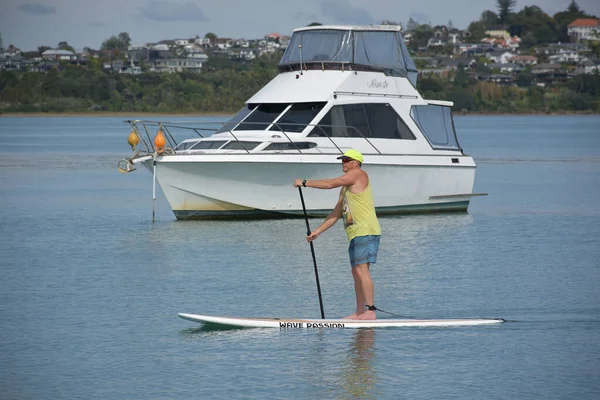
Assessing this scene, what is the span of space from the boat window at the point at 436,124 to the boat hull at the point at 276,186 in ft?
2.23

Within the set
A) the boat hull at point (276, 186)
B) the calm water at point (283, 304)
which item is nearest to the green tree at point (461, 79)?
the calm water at point (283, 304)

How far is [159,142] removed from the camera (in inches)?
967

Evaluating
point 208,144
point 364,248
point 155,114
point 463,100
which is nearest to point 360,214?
point 364,248

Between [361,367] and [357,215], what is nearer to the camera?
[361,367]

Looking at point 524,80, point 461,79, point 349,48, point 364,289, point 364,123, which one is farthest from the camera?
point 524,80

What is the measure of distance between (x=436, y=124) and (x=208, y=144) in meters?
5.87

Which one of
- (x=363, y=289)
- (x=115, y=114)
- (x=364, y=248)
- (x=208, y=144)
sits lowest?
→ (x=115, y=114)

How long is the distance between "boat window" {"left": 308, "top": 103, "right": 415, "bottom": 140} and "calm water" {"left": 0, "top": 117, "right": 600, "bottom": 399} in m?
2.02

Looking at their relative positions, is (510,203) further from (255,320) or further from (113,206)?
(255,320)

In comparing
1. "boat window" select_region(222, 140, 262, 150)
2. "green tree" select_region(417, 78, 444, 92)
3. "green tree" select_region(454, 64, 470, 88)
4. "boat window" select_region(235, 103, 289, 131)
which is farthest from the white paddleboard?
"green tree" select_region(454, 64, 470, 88)

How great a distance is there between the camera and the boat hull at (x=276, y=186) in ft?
81.9

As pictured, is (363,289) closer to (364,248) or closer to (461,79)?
(364,248)

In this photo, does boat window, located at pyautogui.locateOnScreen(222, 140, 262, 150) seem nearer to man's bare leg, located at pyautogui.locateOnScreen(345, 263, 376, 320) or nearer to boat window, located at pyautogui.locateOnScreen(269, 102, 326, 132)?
boat window, located at pyautogui.locateOnScreen(269, 102, 326, 132)

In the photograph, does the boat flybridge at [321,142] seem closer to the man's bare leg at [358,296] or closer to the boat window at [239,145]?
the boat window at [239,145]
